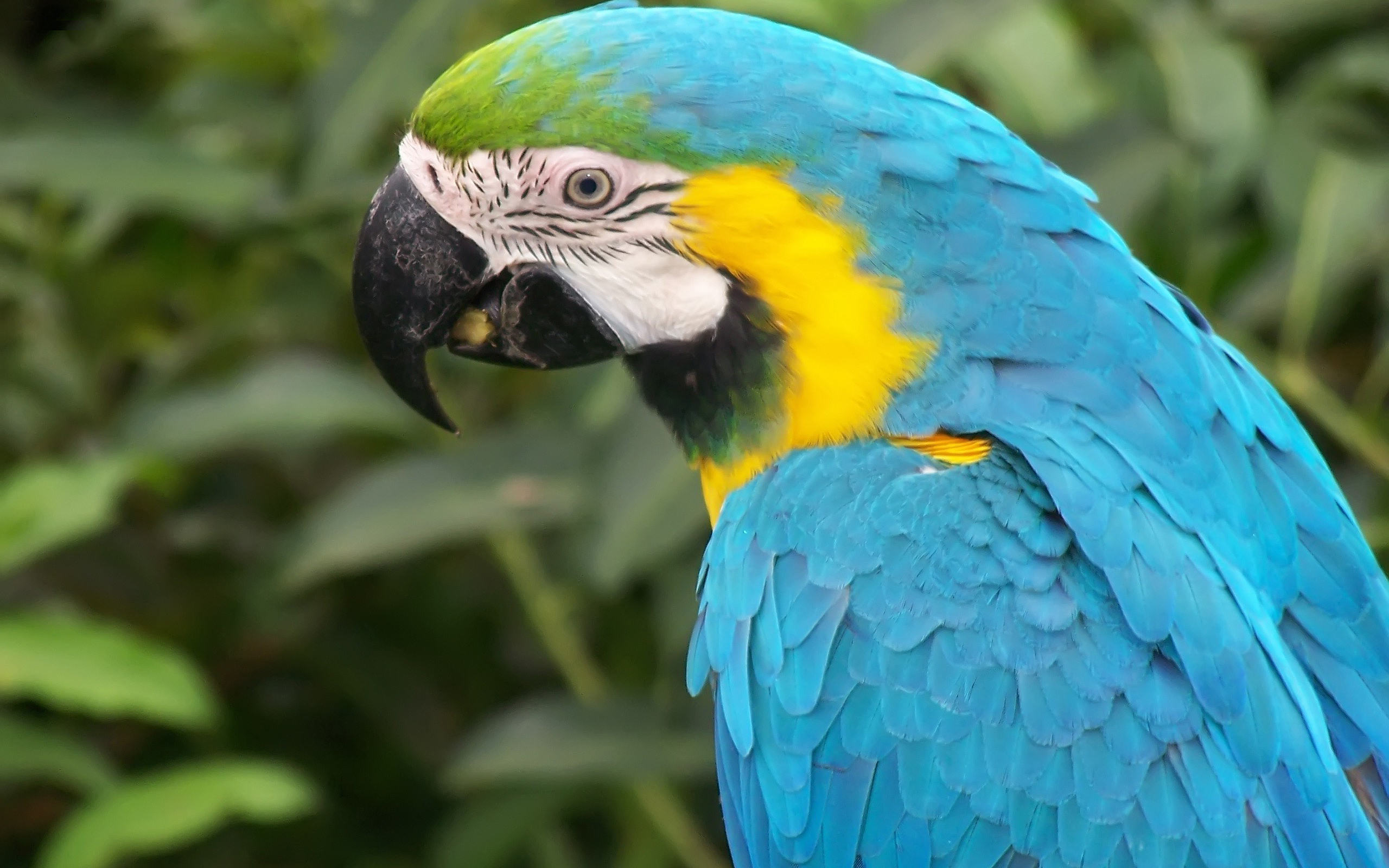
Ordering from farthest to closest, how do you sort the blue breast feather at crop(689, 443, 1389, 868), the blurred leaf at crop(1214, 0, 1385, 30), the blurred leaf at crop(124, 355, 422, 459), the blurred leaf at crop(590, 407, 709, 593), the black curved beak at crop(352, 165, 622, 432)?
the blurred leaf at crop(1214, 0, 1385, 30), the blurred leaf at crop(124, 355, 422, 459), the blurred leaf at crop(590, 407, 709, 593), the black curved beak at crop(352, 165, 622, 432), the blue breast feather at crop(689, 443, 1389, 868)

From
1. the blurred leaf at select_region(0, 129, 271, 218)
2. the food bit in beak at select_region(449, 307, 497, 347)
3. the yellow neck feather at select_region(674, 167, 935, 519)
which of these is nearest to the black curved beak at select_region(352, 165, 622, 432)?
the food bit in beak at select_region(449, 307, 497, 347)

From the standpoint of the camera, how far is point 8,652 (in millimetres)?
1446

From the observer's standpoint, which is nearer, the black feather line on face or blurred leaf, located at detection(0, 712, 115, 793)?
the black feather line on face

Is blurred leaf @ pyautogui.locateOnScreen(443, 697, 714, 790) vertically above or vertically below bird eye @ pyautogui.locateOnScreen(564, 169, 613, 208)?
below

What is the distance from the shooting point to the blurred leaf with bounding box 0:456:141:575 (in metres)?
1.47

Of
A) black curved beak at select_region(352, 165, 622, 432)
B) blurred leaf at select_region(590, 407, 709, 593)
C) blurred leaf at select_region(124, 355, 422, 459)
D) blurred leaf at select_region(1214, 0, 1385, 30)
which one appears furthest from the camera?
blurred leaf at select_region(1214, 0, 1385, 30)

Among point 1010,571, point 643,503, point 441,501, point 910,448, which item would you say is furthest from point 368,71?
point 1010,571

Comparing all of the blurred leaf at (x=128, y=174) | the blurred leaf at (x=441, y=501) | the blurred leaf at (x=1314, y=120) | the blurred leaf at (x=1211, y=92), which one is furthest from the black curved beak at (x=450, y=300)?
the blurred leaf at (x=1314, y=120)

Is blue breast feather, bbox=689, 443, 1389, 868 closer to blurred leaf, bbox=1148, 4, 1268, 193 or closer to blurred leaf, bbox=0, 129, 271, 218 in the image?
blurred leaf, bbox=1148, 4, 1268, 193

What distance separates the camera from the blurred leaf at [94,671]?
1.43 meters

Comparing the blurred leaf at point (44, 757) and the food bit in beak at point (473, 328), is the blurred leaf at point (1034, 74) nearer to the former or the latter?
the food bit in beak at point (473, 328)

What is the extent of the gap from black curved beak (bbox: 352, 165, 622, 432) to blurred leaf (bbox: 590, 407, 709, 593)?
1.35ft

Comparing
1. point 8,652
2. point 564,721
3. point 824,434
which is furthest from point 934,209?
point 8,652

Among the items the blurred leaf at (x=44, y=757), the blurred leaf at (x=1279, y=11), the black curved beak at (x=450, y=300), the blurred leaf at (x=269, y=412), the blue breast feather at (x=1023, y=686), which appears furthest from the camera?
the blurred leaf at (x=1279, y=11)
